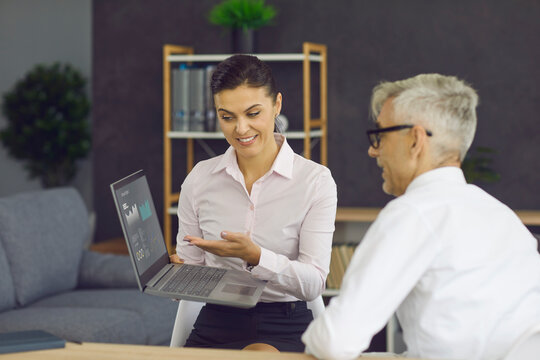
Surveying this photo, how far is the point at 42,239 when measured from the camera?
3.48 meters

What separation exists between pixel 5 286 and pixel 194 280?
5.74 feet

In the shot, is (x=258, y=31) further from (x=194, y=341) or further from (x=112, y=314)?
(x=194, y=341)

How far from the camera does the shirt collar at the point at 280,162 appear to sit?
2.15 metres

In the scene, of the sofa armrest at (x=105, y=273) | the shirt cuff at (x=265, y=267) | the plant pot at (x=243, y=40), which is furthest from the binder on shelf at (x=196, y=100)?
the shirt cuff at (x=265, y=267)

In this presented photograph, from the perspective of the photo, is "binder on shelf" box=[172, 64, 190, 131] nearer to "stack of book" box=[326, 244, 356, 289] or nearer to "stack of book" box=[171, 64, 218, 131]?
"stack of book" box=[171, 64, 218, 131]

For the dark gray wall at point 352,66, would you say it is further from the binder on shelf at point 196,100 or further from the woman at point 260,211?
the woman at point 260,211

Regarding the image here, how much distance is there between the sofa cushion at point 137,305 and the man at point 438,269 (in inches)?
83.6

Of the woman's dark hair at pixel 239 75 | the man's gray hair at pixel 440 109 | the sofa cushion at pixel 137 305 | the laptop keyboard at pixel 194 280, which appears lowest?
the sofa cushion at pixel 137 305

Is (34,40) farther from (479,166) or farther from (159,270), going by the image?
(159,270)

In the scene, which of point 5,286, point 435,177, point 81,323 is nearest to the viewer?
point 435,177

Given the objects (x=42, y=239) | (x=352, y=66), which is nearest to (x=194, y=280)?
(x=42, y=239)

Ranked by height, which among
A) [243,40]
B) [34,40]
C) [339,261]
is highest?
[34,40]

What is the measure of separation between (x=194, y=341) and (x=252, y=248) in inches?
18.4

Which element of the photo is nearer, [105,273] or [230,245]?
[230,245]
